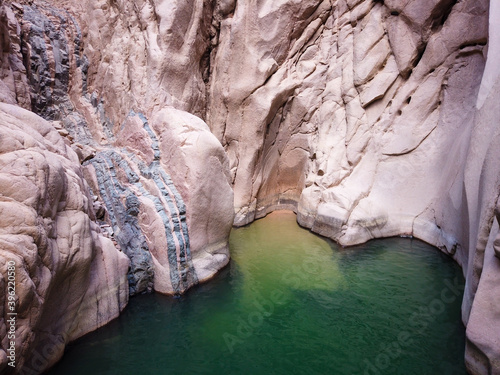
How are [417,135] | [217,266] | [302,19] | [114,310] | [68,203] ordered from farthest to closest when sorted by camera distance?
[302,19]
[417,135]
[217,266]
[114,310]
[68,203]

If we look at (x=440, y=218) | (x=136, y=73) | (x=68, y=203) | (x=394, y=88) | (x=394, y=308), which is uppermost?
(x=394, y=88)

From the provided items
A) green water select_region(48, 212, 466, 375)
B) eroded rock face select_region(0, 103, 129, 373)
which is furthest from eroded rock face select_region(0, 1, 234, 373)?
green water select_region(48, 212, 466, 375)

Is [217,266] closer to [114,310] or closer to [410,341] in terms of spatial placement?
[114,310]

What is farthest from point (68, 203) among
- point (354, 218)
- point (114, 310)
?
point (354, 218)

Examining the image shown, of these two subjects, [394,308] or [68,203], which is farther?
[394,308]

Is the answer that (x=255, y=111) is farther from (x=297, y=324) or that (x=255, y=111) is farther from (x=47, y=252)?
(x=47, y=252)

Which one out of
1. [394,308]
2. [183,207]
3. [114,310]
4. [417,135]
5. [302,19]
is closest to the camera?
[114,310]

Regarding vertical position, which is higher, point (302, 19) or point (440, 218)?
point (302, 19)

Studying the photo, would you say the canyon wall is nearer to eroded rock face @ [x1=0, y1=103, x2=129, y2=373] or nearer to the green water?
eroded rock face @ [x1=0, y1=103, x2=129, y2=373]

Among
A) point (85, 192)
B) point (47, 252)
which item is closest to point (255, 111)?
point (85, 192)
